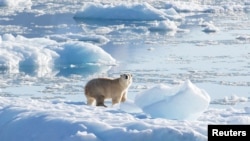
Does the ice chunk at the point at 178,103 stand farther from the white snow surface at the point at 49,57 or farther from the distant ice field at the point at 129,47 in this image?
the white snow surface at the point at 49,57

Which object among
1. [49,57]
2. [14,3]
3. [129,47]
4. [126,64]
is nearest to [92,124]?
[126,64]

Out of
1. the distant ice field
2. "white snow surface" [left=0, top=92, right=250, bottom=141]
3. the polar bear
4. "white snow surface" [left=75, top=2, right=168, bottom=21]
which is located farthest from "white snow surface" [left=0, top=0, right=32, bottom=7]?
"white snow surface" [left=0, top=92, right=250, bottom=141]

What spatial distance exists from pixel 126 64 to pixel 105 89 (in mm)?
5722

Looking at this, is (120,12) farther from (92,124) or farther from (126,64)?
(92,124)

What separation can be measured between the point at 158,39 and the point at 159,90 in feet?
33.6

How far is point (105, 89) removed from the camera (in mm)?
6492

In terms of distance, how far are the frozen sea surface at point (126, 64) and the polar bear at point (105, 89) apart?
0.36 meters

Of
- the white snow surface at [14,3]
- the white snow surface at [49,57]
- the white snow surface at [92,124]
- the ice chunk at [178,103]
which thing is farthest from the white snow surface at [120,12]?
the ice chunk at [178,103]

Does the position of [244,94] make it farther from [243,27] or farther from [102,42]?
[243,27]

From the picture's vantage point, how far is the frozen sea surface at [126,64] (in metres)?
4.94

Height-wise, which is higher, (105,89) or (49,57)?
(105,89)

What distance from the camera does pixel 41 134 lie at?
15.6 feet

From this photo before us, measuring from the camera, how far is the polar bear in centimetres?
645

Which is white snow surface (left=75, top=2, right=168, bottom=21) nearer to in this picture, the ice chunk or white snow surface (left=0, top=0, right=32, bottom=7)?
white snow surface (left=0, top=0, right=32, bottom=7)
